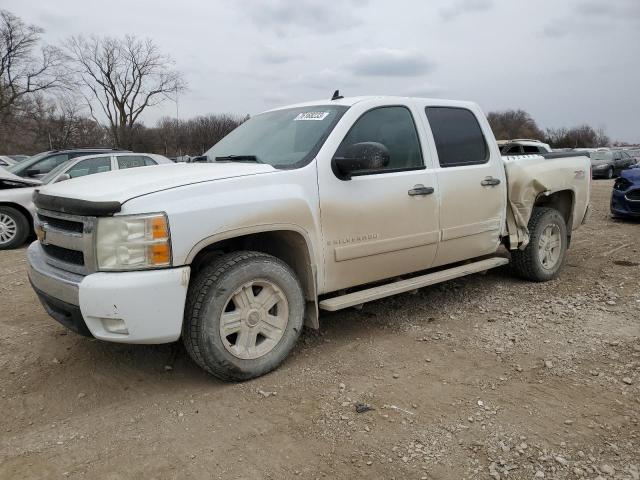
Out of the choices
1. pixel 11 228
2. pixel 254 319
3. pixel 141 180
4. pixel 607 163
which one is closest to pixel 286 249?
pixel 254 319

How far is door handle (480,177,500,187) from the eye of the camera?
4539 millimetres

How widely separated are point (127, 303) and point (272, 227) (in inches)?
38.3

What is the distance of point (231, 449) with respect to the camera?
2545mm

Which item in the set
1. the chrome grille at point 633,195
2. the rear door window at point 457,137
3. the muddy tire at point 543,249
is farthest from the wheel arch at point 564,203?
the chrome grille at point 633,195

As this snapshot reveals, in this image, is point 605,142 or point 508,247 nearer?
point 508,247

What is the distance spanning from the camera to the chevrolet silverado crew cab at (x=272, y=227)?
2.81 m

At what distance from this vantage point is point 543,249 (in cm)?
538

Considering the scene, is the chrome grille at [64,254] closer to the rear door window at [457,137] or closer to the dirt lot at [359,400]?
the dirt lot at [359,400]

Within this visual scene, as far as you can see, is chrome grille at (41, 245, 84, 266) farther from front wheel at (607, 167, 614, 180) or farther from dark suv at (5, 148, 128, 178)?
front wheel at (607, 167, 614, 180)

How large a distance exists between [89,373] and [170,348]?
0.59 metres

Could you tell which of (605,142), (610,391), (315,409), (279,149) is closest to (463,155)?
(279,149)

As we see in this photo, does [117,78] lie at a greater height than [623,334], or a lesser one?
greater

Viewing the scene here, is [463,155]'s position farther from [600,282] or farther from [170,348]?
[170,348]

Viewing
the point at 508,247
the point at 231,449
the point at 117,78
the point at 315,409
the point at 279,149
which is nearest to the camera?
the point at 231,449
